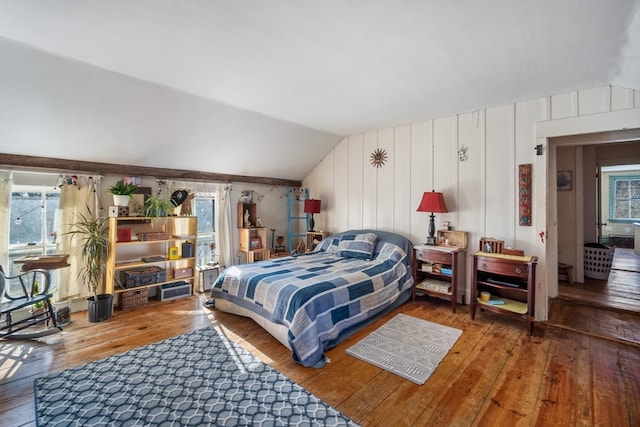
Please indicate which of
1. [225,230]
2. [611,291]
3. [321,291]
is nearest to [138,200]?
[225,230]

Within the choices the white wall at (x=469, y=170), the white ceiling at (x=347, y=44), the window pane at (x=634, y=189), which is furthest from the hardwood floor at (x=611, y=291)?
the window pane at (x=634, y=189)

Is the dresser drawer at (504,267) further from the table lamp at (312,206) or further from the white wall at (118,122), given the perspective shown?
the white wall at (118,122)

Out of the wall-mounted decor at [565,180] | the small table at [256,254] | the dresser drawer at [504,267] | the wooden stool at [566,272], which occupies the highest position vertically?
the wall-mounted decor at [565,180]

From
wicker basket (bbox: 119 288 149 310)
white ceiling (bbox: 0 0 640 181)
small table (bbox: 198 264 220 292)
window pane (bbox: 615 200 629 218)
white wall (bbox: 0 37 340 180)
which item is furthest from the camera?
window pane (bbox: 615 200 629 218)

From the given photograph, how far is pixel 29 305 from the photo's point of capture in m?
2.74

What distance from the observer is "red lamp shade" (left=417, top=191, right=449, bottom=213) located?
370cm

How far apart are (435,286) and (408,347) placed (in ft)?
4.42

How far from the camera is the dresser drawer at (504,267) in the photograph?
9.56 feet

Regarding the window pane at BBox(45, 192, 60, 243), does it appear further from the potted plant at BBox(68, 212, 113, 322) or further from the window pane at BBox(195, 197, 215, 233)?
the window pane at BBox(195, 197, 215, 233)

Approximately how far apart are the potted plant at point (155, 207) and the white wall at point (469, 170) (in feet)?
9.27

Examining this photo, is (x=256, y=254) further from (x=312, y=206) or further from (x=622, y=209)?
(x=622, y=209)

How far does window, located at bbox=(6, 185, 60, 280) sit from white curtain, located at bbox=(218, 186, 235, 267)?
2062mm

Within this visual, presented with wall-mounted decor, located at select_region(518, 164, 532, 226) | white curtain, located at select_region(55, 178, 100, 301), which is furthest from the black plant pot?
wall-mounted decor, located at select_region(518, 164, 532, 226)

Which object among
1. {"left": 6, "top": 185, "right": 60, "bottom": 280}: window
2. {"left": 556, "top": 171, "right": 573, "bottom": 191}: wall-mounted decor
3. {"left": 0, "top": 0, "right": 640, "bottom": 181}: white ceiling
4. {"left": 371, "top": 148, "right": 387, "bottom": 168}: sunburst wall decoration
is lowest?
{"left": 6, "top": 185, "right": 60, "bottom": 280}: window
